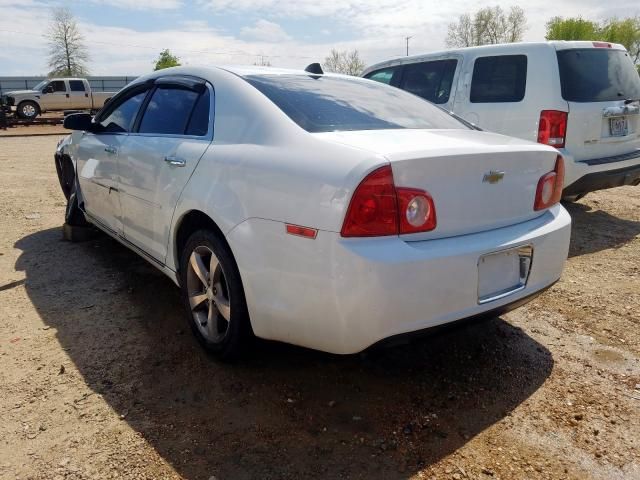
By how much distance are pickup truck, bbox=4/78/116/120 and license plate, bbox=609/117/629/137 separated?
26.1 metres

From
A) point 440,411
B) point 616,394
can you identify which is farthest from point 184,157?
point 616,394

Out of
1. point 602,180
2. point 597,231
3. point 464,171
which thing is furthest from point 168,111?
point 597,231

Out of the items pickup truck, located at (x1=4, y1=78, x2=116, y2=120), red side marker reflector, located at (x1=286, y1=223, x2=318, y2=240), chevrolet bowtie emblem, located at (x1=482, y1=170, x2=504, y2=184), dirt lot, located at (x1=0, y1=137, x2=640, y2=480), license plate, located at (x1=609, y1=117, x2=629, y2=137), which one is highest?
pickup truck, located at (x1=4, y1=78, x2=116, y2=120)

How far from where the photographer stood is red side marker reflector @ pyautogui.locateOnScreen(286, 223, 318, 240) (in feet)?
6.75

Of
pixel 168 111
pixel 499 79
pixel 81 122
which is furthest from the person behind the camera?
pixel 499 79

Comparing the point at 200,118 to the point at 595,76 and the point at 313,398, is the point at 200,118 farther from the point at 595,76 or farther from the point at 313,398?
the point at 595,76

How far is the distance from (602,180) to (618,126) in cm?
63

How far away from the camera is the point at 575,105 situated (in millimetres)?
4969

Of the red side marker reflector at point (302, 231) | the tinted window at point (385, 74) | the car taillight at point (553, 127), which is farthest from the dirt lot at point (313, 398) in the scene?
the tinted window at point (385, 74)

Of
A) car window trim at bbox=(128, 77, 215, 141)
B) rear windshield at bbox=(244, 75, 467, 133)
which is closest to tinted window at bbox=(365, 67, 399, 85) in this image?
rear windshield at bbox=(244, 75, 467, 133)

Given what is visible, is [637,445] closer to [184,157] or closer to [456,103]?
[184,157]

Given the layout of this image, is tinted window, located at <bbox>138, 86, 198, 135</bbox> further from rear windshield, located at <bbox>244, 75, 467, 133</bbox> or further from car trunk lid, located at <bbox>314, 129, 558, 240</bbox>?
car trunk lid, located at <bbox>314, 129, 558, 240</bbox>

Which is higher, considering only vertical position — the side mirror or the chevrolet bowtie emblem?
the side mirror

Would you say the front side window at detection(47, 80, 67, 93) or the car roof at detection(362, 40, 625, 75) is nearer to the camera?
the car roof at detection(362, 40, 625, 75)
